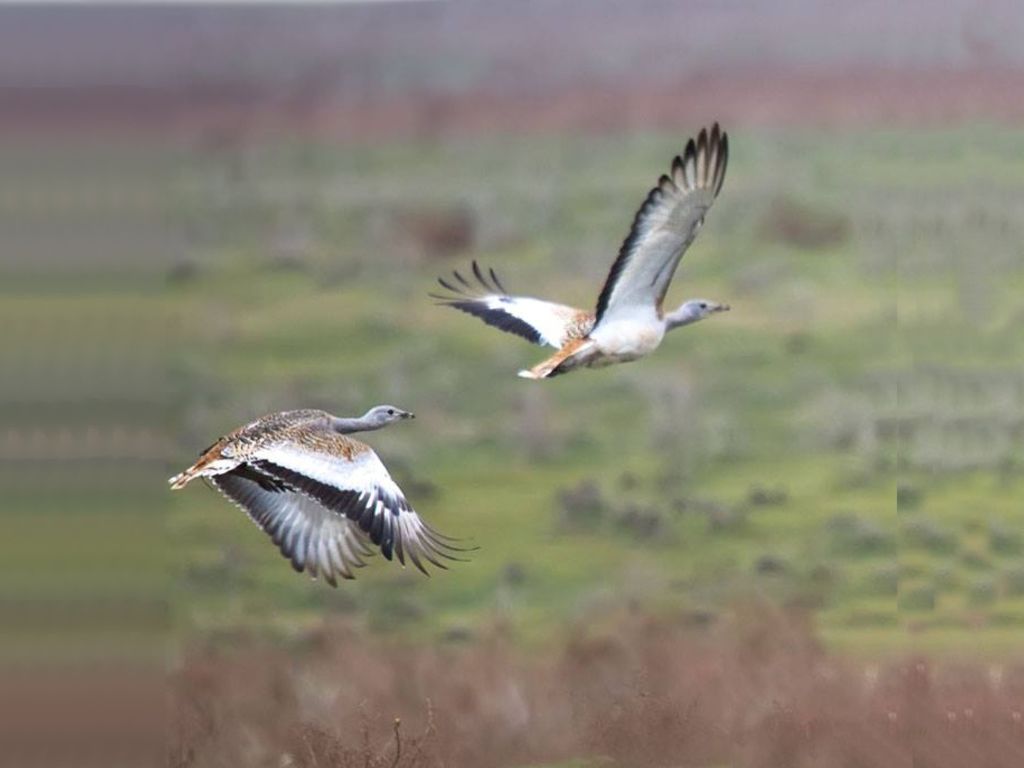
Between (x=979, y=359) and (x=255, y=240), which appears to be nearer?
(x=979, y=359)

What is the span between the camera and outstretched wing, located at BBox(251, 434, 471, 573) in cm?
942

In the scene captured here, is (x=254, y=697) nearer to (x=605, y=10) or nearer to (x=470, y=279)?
(x=470, y=279)

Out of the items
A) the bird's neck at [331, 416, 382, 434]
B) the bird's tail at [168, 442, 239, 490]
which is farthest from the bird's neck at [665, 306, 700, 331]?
the bird's tail at [168, 442, 239, 490]

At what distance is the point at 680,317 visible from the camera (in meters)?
10.5

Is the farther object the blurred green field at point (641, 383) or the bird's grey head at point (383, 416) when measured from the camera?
the blurred green field at point (641, 383)

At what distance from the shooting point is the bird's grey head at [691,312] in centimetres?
1044

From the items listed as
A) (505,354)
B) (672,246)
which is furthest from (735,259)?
(672,246)

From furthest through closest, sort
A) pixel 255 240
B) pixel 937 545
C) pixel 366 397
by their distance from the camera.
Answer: pixel 255 240
pixel 366 397
pixel 937 545

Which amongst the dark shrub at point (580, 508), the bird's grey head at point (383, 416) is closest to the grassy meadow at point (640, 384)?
the dark shrub at point (580, 508)

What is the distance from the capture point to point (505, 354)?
16.7 meters

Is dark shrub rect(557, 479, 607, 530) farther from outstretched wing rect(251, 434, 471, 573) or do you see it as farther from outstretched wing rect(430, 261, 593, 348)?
outstretched wing rect(251, 434, 471, 573)

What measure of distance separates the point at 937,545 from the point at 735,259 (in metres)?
3.69

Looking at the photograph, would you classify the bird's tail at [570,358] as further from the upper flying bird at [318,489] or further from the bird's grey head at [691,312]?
the upper flying bird at [318,489]

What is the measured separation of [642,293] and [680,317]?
0.35m
